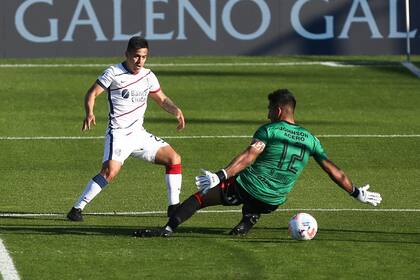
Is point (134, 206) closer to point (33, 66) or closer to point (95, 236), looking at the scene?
point (95, 236)

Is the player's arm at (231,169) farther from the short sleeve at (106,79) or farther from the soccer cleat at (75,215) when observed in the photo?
the short sleeve at (106,79)

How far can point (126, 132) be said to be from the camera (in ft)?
50.0

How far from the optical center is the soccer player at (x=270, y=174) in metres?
13.4

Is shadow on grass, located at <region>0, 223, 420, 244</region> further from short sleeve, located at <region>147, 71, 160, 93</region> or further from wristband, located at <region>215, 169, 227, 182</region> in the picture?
short sleeve, located at <region>147, 71, 160, 93</region>

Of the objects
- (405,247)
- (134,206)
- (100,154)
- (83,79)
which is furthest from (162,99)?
(83,79)

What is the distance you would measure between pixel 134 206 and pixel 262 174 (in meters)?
3.27

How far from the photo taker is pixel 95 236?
13.9m

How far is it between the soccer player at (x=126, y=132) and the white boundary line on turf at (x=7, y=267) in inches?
85.4

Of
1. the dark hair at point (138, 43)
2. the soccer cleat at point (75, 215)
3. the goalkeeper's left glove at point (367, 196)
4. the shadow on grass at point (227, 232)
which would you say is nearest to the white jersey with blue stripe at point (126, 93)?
the dark hair at point (138, 43)

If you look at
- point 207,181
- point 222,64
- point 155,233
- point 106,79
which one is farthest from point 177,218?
point 222,64

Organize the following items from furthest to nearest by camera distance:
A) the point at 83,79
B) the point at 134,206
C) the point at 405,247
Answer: the point at 83,79
the point at 134,206
the point at 405,247

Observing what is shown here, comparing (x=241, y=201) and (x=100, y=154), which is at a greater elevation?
(x=241, y=201)

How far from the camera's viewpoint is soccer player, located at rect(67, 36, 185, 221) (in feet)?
49.3

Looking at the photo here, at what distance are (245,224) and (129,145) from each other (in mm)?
1944
